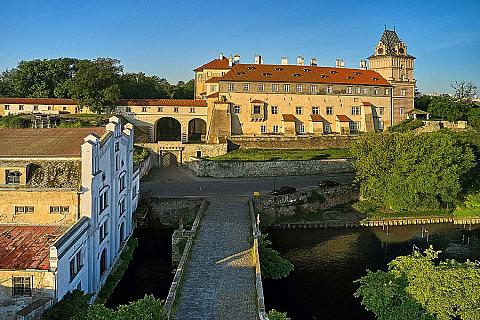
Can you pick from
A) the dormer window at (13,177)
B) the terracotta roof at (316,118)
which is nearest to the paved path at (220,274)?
the dormer window at (13,177)

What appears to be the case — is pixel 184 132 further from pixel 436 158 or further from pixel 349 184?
pixel 436 158

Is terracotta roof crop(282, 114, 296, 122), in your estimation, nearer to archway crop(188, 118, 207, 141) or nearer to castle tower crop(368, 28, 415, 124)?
archway crop(188, 118, 207, 141)

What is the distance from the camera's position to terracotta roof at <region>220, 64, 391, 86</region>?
63094 millimetres

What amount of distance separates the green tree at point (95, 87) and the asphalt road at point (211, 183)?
1080 cm

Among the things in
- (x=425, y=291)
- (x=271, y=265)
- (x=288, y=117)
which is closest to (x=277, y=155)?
(x=288, y=117)

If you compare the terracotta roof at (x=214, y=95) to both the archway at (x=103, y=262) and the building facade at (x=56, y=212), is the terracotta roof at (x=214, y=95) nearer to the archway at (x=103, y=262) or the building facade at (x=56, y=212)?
the building facade at (x=56, y=212)

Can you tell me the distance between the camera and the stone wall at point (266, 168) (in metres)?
50.8

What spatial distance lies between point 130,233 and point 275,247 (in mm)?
10250

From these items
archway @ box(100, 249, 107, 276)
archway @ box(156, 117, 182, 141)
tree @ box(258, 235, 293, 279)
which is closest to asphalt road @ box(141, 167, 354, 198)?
archway @ box(156, 117, 182, 141)

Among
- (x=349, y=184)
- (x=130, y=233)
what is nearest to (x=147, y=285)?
(x=130, y=233)

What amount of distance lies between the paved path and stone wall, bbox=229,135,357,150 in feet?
75.1

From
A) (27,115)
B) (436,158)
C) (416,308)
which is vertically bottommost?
(416,308)

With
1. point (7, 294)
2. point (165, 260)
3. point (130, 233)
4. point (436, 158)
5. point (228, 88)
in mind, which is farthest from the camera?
point (228, 88)

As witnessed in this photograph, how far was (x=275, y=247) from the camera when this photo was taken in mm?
36438
